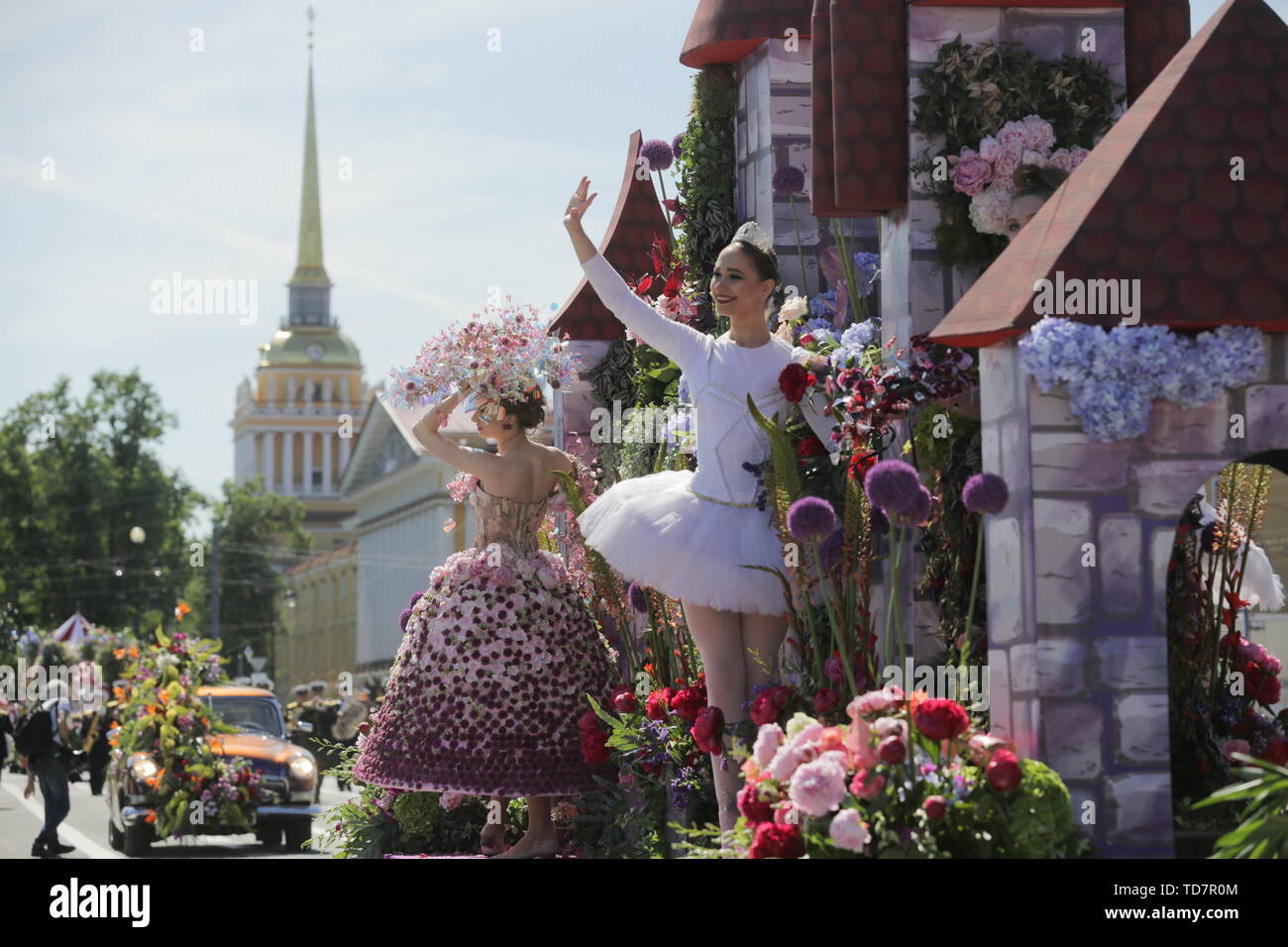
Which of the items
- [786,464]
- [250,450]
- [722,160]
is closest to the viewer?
[786,464]

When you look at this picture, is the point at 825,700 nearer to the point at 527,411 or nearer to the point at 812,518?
the point at 812,518

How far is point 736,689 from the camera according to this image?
26.5 ft

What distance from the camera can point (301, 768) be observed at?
1950 cm

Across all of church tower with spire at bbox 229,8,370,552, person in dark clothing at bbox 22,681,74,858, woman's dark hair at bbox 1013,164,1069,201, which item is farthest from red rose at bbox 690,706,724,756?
church tower with spire at bbox 229,8,370,552

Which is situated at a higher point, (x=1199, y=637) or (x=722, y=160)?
(x=722, y=160)

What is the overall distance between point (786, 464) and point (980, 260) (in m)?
1.46

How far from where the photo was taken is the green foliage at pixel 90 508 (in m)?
62.2

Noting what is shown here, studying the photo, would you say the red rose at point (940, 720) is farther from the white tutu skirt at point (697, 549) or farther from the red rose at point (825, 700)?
the white tutu skirt at point (697, 549)

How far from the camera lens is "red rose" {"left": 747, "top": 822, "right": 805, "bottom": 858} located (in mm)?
6363

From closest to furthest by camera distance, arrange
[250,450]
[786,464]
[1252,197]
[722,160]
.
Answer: [1252,197], [786,464], [722,160], [250,450]

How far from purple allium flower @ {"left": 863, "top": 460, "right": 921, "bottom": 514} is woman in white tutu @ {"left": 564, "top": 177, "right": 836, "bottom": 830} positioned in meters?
1.31
